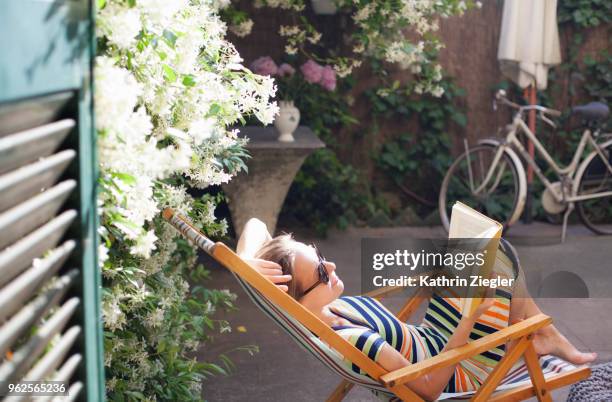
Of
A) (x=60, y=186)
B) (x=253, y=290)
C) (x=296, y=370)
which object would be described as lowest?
(x=296, y=370)

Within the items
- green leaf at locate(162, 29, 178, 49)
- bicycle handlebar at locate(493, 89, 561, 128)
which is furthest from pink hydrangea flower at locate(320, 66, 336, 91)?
green leaf at locate(162, 29, 178, 49)

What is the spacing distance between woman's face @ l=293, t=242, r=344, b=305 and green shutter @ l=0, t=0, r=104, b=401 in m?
1.07

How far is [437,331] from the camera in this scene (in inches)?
114

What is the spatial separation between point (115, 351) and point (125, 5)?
1147mm

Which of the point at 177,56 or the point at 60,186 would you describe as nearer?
the point at 60,186

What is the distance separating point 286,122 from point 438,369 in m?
2.78

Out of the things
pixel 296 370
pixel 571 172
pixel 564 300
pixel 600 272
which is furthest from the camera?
pixel 571 172

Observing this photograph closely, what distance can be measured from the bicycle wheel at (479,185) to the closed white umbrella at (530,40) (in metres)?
0.57

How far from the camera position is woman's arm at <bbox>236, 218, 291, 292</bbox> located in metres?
2.45

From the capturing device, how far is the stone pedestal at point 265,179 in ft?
16.2

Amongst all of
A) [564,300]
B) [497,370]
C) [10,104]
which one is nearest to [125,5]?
[10,104]

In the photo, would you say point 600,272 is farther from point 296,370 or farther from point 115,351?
point 115,351

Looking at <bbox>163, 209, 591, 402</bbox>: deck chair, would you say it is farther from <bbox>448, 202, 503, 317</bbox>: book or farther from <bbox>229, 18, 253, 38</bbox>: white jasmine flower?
<bbox>229, 18, 253, 38</bbox>: white jasmine flower

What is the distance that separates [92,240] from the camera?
1.45 metres
